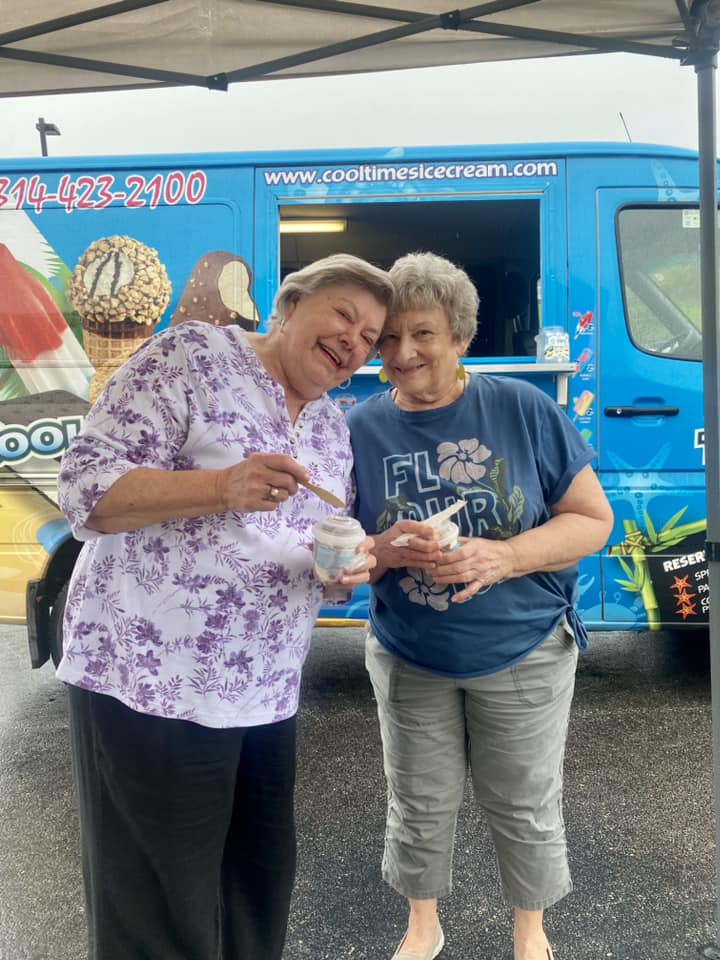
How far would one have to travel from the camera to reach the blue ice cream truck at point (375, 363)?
3195mm

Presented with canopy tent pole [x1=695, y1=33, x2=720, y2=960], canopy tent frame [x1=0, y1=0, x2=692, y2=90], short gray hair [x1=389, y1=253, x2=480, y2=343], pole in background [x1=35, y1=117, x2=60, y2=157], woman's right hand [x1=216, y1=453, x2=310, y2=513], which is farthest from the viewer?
pole in background [x1=35, y1=117, x2=60, y2=157]

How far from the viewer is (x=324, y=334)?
148 centimetres

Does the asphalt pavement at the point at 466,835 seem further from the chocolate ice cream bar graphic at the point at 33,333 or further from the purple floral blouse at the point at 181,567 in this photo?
the chocolate ice cream bar graphic at the point at 33,333

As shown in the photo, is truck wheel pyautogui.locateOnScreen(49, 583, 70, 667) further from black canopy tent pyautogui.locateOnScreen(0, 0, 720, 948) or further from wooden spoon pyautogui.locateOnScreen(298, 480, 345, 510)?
wooden spoon pyautogui.locateOnScreen(298, 480, 345, 510)

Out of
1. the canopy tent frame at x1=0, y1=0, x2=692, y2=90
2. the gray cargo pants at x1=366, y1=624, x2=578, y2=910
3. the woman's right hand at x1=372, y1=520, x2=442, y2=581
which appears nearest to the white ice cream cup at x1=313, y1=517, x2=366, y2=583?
the woman's right hand at x1=372, y1=520, x2=442, y2=581

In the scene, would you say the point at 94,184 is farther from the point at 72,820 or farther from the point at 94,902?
the point at 94,902

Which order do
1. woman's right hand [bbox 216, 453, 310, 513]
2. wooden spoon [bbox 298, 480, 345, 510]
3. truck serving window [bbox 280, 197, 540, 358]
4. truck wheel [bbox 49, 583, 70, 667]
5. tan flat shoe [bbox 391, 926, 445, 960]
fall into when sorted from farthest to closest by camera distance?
truck serving window [bbox 280, 197, 540, 358]
truck wheel [bbox 49, 583, 70, 667]
tan flat shoe [bbox 391, 926, 445, 960]
wooden spoon [bbox 298, 480, 345, 510]
woman's right hand [bbox 216, 453, 310, 513]

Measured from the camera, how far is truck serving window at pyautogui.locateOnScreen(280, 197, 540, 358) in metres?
3.44

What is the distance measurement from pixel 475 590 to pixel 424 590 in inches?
7.1

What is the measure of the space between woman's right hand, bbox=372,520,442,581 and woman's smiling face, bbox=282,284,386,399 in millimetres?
360

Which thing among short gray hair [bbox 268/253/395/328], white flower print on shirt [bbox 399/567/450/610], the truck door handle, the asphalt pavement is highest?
short gray hair [bbox 268/253/395/328]

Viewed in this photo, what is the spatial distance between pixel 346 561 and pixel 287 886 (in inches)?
33.7

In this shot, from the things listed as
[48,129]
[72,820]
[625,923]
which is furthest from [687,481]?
[48,129]

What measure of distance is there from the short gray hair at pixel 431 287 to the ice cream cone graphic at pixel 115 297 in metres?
1.89
